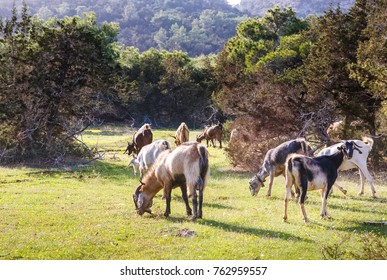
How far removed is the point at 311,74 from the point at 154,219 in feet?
37.5

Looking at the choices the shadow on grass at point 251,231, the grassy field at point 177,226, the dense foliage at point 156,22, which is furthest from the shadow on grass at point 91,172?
the dense foliage at point 156,22

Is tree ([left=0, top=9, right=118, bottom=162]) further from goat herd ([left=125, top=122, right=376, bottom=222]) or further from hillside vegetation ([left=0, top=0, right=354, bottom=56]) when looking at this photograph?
hillside vegetation ([left=0, top=0, right=354, bottom=56])

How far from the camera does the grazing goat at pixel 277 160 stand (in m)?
14.1

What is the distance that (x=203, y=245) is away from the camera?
358 inches

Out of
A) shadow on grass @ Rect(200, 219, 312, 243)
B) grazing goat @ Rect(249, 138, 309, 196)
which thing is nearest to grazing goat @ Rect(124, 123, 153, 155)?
grazing goat @ Rect(249, 138, 309, 196)

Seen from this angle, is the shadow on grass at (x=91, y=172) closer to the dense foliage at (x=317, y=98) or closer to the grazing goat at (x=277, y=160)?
the dense foliage at (x=317, y=98)

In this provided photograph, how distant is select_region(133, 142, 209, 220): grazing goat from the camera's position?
10.8 metres

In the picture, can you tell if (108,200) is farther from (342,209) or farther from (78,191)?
(342,209)

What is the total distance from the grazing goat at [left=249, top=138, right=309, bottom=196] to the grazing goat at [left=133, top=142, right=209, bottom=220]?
3400 mm

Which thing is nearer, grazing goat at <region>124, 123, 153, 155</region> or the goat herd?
the goat herd

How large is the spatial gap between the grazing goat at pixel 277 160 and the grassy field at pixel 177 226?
397mm

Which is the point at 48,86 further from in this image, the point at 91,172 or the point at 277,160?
the point at 277,160
